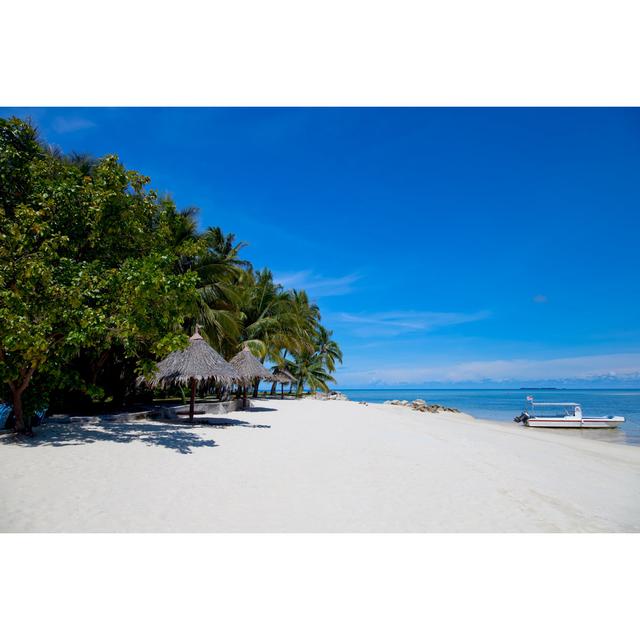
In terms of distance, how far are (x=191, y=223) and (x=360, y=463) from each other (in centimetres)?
1258

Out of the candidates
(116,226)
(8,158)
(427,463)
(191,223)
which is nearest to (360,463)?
(427,463)

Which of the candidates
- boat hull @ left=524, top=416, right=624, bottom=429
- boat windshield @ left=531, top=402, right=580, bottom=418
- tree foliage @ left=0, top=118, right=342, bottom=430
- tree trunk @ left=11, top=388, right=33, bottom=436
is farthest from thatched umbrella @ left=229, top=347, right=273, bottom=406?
boat hull @ left=524, top=416, right=624, bottom=429

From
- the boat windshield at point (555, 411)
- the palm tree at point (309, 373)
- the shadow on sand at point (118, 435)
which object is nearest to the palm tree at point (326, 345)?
the palm tree at point (309, 373)

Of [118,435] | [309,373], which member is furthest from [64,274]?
[309,373]

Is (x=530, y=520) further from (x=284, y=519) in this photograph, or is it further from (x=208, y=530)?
(x=208, y=530)

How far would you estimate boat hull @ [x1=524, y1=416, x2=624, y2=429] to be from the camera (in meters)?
18.1

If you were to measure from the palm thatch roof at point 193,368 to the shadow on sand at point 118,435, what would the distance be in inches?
48.2

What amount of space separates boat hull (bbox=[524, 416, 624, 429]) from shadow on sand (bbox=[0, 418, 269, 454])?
16.0 meters

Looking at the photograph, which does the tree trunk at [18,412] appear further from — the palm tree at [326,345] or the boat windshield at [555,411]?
the palm tree at [326,345]

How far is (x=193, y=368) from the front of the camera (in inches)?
401

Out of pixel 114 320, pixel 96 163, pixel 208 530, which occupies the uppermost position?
pixel 96 163

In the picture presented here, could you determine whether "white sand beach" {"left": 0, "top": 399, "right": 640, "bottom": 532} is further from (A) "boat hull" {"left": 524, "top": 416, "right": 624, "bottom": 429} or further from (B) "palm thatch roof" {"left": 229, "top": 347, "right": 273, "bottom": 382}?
(A) "boat hull" {"left": 524, "top": 416, "right": 624, "bottom": 429}

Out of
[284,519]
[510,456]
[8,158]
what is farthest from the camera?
[510,456]

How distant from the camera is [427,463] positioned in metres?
5.97
